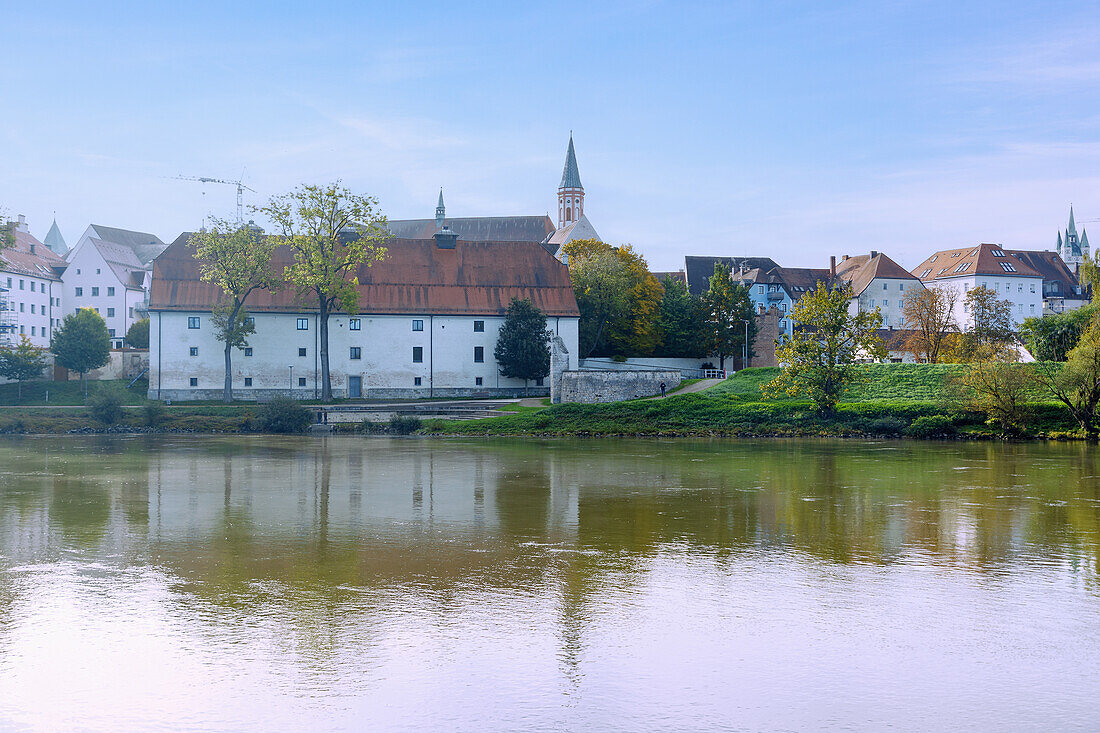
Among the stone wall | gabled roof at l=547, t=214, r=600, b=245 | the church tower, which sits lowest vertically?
the stone wall

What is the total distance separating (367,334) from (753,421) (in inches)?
1063

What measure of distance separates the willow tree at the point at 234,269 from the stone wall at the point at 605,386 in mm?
→ 19192

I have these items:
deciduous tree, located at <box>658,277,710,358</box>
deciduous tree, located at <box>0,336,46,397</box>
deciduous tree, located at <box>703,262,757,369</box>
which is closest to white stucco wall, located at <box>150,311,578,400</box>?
deciduous tree, located at <box>0,336,46,397</box>

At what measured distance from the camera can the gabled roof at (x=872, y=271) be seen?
339 ft

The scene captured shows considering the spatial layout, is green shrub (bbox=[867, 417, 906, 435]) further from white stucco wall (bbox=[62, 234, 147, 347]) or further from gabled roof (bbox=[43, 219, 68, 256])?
gabled roof (bbox=[43, 219, 68, 256])

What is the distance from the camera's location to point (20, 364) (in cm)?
5859

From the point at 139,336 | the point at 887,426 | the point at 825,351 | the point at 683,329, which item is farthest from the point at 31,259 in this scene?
the point at 887,426

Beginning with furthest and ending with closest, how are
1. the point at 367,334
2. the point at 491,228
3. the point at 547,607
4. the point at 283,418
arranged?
the point at 491,228 → the point at 367,334 → the point at 283,418 → the point at 547,607

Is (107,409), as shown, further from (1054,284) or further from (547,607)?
(1054,284)

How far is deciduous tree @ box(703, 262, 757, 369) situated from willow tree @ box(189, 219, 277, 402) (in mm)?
32033

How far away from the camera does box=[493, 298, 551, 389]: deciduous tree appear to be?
2367 inches

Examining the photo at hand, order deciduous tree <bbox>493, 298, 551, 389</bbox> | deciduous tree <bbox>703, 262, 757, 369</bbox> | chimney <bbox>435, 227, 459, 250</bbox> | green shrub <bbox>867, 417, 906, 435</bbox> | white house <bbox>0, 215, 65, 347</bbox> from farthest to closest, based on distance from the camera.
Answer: white house <bbox>0, 215, 65, 347</bbox>, deciduous tree <bbox>703, 262, 757, 369</bbox>, chimney <bbox>435, 227, 459, 250</bbox>, deciduous tree <bbox>493, 298, 551, 389</bbox>, green shrub <bbox>867, 417, 906, 435</bbox>

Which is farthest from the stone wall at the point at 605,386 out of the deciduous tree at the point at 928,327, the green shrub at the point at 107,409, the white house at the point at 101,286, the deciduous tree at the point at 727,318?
the white house at the point at 101,286

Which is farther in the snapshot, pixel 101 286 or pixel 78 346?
pixel 101 286
